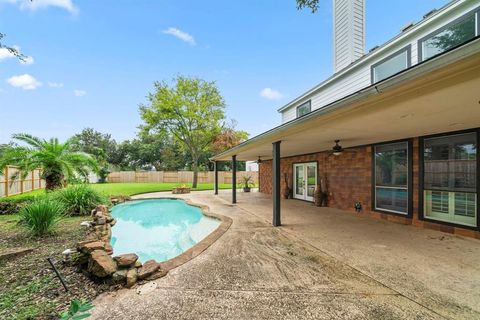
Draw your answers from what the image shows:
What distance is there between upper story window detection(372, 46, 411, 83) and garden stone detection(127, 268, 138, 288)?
23.1 ft

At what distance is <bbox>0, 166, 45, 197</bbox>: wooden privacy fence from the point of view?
422 inches

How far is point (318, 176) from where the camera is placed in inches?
365

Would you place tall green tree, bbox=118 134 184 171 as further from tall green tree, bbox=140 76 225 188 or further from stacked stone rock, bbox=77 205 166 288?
stacked stone rock, bbox=77 205 166 288

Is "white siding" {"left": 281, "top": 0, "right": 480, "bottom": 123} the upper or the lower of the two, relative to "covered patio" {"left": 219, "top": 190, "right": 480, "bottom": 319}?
upper

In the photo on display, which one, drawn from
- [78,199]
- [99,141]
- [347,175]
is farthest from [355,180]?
[99,141]

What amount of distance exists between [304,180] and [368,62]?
17.7 ft

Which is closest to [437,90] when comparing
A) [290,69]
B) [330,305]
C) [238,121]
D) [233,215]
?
[330,305]

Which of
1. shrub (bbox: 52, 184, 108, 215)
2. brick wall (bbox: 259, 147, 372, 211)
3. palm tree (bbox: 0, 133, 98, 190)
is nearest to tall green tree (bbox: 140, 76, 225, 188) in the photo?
palm tree (bbox: 0, 133, 98, 190)

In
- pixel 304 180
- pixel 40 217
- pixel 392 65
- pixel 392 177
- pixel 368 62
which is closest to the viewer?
pixel 40 217

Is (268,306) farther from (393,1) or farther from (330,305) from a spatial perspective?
(393,1)

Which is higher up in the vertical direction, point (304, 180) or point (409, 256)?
point (304, 180)

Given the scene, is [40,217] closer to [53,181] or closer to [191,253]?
[191,253]

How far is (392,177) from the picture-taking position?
20.6 ft

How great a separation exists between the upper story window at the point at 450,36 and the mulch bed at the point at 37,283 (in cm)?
740
